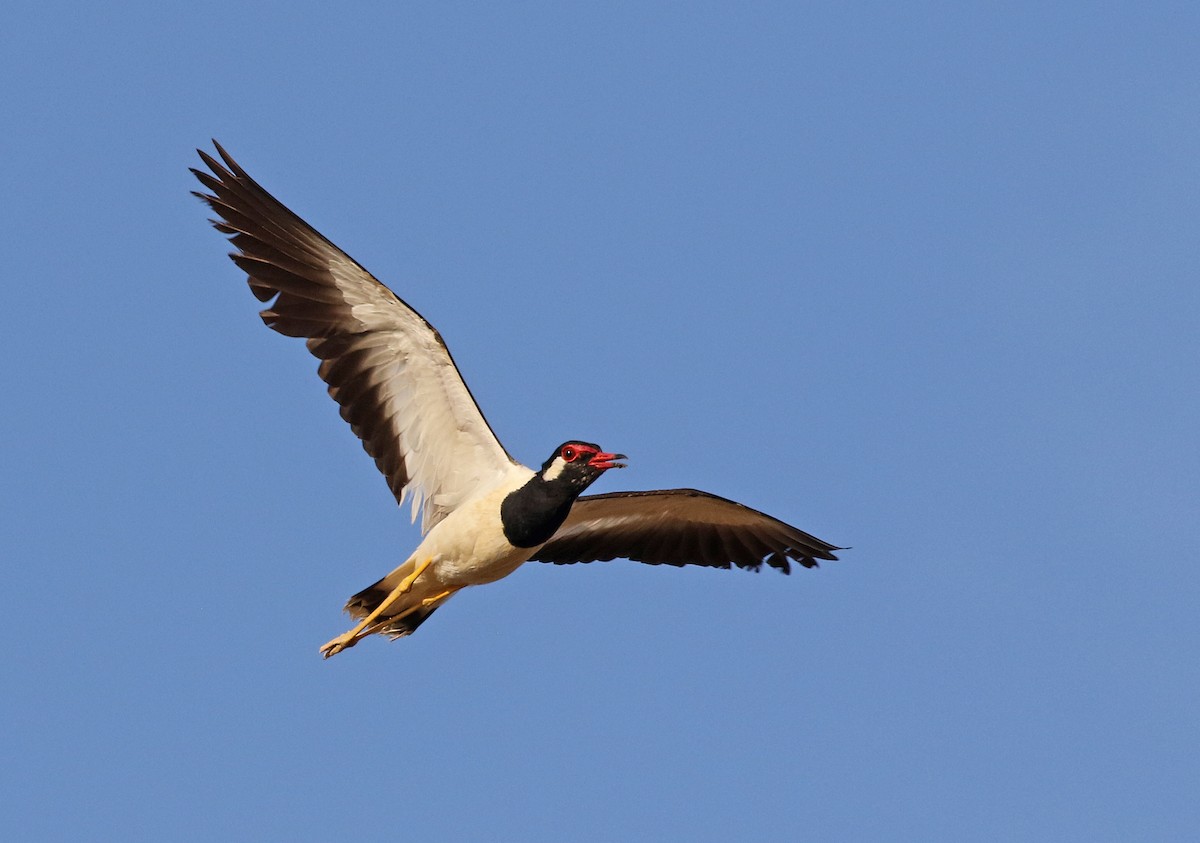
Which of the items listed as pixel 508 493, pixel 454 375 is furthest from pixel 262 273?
pixel 508 493

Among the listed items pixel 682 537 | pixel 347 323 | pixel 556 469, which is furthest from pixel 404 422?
pixel 682 537

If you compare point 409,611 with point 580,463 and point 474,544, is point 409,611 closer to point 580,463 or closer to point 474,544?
point 474,544

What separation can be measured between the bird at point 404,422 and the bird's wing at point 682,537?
1.84 metres

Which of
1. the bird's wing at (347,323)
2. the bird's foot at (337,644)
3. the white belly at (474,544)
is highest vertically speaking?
the bird's wing at (347,323)

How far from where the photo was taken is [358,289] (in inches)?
631

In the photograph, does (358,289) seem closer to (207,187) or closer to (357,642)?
(207,187)

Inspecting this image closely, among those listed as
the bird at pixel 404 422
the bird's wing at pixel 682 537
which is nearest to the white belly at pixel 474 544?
the bird at pixel 404 422

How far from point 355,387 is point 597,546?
3532mm

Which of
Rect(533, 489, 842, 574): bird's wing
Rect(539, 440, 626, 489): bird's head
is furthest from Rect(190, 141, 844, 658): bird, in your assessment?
Rect(533, 489, 842, 574): bird's wing

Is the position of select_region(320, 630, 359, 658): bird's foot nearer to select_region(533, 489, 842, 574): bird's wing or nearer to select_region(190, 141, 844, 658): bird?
select_region(190, 141, 844, 658): bird

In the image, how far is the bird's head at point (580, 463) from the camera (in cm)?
1579

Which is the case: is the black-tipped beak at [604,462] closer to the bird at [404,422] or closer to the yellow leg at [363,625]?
the bird at [404,422]

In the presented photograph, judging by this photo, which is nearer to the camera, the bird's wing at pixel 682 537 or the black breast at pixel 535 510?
the black breast at pixel 535 510

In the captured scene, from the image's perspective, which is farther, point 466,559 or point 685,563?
point 685,563
